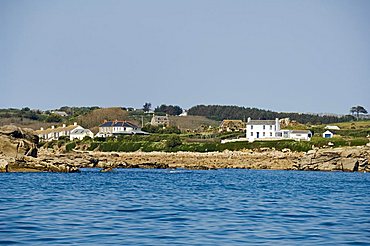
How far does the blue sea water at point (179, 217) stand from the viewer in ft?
54.2

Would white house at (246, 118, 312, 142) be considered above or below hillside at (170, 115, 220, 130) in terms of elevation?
below

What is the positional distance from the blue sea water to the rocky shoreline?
18.3 meters

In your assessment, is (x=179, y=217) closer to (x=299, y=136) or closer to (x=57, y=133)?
(x=299, y=136)

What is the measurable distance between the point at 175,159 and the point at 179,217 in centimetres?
5291

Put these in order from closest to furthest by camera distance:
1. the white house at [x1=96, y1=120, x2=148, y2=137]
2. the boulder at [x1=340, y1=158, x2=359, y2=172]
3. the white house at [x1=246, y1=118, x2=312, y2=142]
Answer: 1. the boulder at [x1=340, y1=158, x2=359, y2=172]
2. the white house at [x1=246, y1=118, x2=312, y2=142]
3. the white house at [x1=96, y1=120, x2=148, y2=137]

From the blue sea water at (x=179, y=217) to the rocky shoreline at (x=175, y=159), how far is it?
1826cm

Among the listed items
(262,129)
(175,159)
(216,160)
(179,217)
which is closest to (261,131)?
(262,129)

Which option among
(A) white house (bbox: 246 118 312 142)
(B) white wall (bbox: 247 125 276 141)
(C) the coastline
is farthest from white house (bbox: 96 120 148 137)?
(C) the coastline

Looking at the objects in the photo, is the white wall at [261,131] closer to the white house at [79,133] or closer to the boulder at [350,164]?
the white house at [79,133]

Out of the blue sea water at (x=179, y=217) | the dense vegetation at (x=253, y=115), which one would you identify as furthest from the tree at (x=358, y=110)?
the blue sea water at (x=179, y=217)

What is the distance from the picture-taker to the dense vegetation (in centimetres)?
16125

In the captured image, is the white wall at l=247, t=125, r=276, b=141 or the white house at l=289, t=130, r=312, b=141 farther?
the white wall at l=247, t=125, r=276, b=141

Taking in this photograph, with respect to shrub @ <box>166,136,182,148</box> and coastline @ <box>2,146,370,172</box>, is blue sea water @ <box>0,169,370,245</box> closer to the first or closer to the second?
coastline @ <box>2,146,370,172</box>

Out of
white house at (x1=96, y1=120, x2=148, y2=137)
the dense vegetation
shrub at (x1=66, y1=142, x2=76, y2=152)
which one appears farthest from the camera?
the dense vegetation
